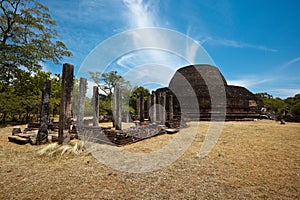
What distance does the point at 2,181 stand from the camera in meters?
3.02

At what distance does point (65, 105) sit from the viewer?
19.9 feet

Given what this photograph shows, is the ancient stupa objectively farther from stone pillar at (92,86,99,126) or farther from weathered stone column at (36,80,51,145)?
weathered stone column at (36,80,51,145)

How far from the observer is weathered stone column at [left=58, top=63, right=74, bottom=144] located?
19.4 feet

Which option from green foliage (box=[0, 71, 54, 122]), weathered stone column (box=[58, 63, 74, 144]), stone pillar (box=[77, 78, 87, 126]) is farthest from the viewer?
green foliage (box=[0, 71, 54, 122])

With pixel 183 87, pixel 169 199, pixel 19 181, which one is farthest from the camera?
pixel 183 87

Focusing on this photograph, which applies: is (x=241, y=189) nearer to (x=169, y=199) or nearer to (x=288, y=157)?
(x=169, y=199)

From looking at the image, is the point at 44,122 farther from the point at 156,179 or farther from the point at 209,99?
the point at 209,99

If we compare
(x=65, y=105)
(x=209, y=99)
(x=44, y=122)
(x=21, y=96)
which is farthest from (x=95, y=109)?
(x=209, y=99)

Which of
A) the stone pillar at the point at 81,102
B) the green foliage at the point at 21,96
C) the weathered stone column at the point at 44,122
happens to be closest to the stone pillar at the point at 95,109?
the stone pillar at the point at 81,102

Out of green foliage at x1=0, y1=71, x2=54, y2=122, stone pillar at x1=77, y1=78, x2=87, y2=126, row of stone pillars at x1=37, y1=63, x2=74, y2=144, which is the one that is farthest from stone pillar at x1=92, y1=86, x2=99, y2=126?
green foliage at x1=0, y1=71, x2=54, y2=122

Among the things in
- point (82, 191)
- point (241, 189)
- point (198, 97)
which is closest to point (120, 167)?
point (82, 191)

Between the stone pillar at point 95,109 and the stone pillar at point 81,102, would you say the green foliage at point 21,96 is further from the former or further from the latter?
the stone pillar at point 81,102

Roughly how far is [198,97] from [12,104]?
18.9 meters

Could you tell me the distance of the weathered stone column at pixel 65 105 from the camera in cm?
592
